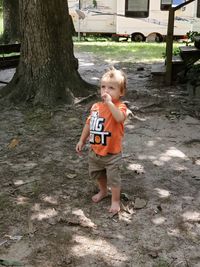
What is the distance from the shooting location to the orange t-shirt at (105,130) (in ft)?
12.7

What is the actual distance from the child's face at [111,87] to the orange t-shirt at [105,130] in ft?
0.30

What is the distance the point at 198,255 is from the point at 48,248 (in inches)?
44.6

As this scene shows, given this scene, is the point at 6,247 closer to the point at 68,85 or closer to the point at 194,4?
the point at 68,85

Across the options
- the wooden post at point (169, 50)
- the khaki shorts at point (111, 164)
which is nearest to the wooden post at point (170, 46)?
the wooden post at point (169, 50)

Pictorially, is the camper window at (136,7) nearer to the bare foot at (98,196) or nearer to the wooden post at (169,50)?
the wooden post at (169,50)

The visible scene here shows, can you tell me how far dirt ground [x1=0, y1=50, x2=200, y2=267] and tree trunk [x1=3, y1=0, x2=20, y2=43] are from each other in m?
9.76

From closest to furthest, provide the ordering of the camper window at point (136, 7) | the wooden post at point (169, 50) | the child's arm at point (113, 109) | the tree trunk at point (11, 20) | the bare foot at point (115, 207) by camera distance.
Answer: the child's arm at point (113, 109)
the bare foot at point (115, 207)
the wooden post at point (169, 50)
the tree trunk at point (11, 20)
the camper window at point (136, 7)

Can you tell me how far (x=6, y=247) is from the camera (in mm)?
3510

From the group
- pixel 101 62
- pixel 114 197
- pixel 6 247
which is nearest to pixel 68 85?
pixel 114 197

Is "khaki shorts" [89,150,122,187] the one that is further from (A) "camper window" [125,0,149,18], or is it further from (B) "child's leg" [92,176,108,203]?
(A) "camper window" [125,0,149,18]

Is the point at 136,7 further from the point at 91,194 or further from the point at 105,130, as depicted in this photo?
the point at 105,130

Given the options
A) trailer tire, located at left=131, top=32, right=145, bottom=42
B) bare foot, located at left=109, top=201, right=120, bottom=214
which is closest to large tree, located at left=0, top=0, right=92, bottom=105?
bare foot, located at left=109, top=201, right=120, bottom=214

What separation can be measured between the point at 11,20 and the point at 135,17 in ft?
20.3

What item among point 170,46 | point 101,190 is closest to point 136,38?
point 170,46
